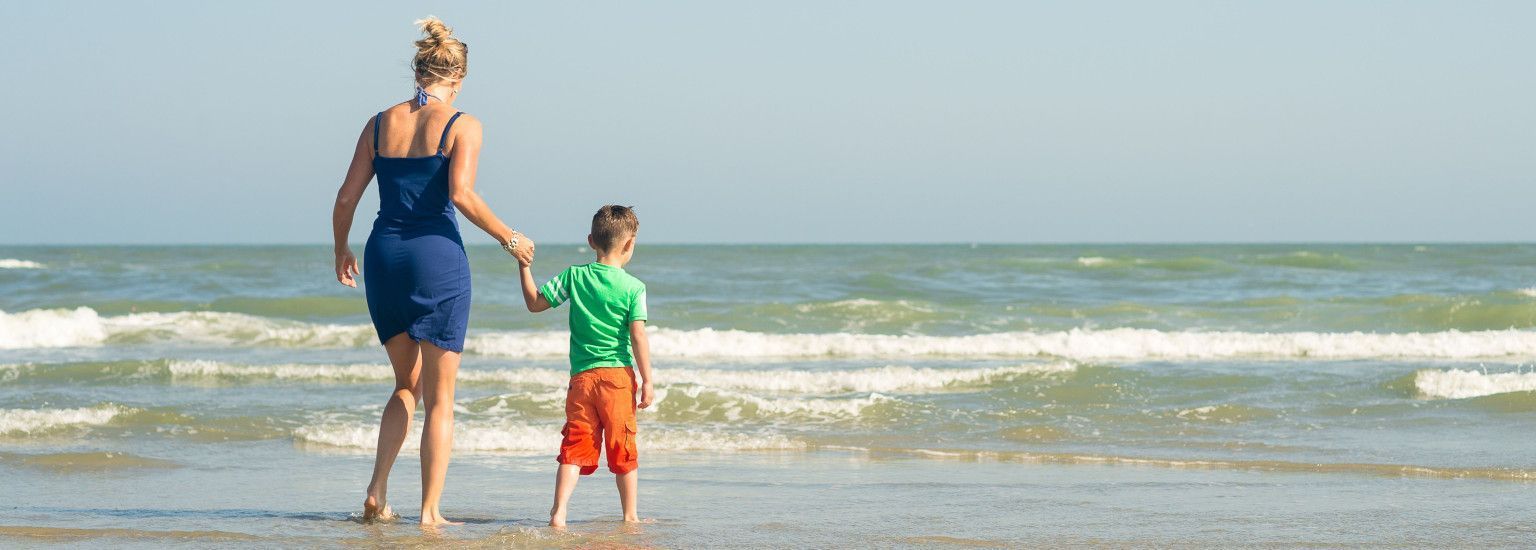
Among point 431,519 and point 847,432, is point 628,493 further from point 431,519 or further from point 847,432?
point 847,432

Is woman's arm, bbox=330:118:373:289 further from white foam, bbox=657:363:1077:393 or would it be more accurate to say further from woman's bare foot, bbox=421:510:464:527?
white foam, bbox=657:363:1077:393

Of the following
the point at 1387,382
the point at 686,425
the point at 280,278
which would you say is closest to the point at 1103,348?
the point at 1387,382

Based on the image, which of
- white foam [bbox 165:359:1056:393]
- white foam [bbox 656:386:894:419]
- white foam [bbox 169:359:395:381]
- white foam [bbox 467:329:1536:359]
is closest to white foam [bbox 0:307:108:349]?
white foam [bbox 467:329:1536:359]

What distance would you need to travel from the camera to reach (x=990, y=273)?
25953mm

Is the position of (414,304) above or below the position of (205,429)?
above

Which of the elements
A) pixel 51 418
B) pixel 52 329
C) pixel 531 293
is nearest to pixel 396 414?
pixel 531 293

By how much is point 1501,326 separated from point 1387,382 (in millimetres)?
7099

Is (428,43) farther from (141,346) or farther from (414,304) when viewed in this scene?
(141,346)

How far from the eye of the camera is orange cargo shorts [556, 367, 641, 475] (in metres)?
4.37

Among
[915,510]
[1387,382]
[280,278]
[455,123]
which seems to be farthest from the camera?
[280,278]

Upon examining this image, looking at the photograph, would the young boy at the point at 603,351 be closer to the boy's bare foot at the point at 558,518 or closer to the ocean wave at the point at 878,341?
the boy's bare foot at the point at 558,518

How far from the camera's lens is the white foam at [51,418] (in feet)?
23.7

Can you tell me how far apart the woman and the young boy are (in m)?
0.28

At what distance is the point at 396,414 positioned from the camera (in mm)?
4488
